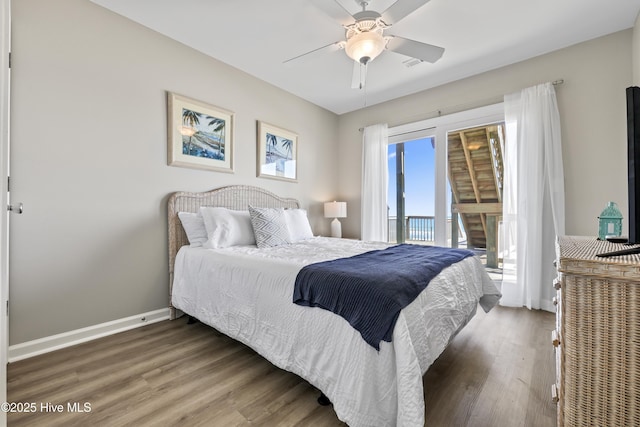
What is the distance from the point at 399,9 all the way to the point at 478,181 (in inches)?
104

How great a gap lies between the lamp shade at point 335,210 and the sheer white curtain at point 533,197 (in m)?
2.12

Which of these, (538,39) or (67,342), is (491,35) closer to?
(538,39)

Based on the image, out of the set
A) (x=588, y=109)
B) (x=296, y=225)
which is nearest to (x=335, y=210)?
(x=296, y=225)

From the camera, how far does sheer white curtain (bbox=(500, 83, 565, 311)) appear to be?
2857 millimetres

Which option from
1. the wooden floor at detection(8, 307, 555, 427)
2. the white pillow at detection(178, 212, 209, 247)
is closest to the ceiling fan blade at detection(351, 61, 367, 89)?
the white pillow at detection(178, 212, 209, 247)

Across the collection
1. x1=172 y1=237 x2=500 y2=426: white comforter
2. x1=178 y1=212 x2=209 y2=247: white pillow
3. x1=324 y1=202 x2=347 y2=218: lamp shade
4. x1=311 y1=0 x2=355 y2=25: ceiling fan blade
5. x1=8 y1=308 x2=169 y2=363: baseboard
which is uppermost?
x1=311 y1=0 x2=355 y2=25: ceiling fan blade

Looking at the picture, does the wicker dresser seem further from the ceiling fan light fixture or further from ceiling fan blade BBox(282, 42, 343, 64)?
ceiling fan blade BBox(282, 42, 343, 64)

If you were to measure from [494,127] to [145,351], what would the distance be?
14.2 feet

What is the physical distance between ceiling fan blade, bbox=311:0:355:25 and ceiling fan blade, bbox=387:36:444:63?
0.39 meters

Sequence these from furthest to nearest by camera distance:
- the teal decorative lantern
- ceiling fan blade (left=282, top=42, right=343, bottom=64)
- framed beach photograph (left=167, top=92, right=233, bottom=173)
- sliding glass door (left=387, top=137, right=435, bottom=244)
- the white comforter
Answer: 1. sliding glass door (left=387, top=137, right=435, bottom=244)
2. framed beach photograph (left=167, top=92, right=233, bottom=173)
3. ceiling fan blade (left=282, top=42, right=343, bottom=64)
4. the teal decorative lantern
5. the white comforter

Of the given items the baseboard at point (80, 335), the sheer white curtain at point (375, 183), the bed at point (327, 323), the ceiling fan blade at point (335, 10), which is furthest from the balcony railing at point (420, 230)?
the baseboard at point (80, 335)

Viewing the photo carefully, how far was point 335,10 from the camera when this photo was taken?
6.24 ft

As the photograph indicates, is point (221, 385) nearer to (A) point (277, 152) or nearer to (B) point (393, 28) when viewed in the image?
(A) point (277, 152)

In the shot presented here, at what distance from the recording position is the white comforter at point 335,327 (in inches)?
46.8
